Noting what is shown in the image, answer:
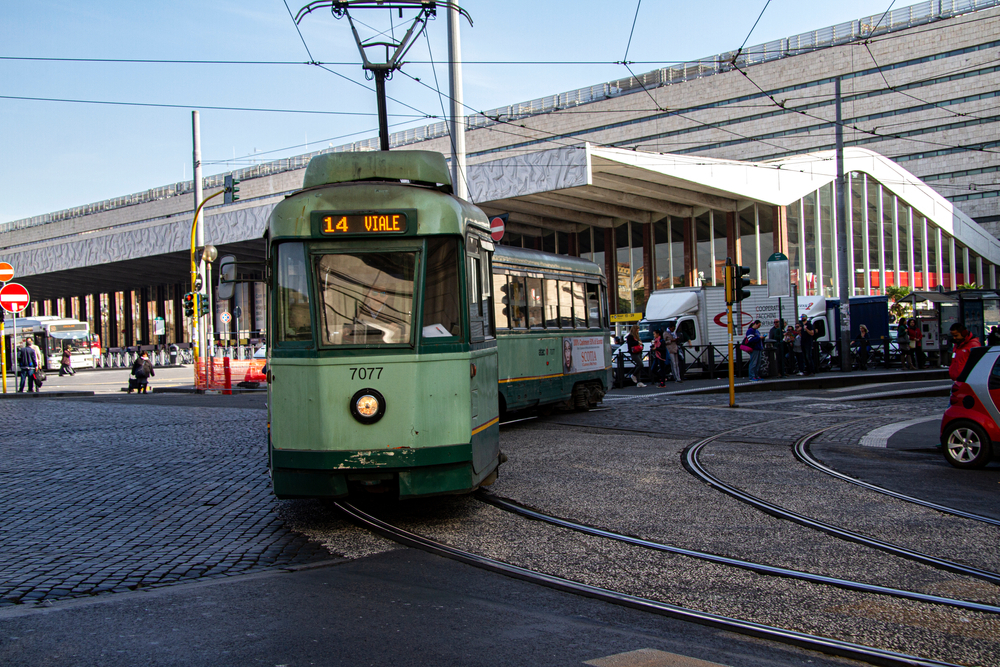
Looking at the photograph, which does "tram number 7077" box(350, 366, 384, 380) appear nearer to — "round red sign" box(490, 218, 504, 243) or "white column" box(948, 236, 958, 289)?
"round red sign" box(490, 218, 504, 243)

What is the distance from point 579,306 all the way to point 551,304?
3.73ft

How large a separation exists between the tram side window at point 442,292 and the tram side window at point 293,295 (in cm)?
89

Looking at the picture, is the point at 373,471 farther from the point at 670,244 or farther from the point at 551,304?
the point at 670,244

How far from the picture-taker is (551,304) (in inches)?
560

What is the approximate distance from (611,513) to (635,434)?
17.7 ft

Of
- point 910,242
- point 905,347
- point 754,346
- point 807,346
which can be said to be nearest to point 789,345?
point 807,346

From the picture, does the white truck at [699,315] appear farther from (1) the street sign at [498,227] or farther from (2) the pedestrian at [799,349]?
(1) the street sign at [498,227]

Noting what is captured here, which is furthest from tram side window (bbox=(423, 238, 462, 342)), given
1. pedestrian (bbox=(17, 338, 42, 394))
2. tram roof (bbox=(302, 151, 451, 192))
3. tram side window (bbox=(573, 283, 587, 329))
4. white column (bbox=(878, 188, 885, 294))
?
white column (bbox=(878, 188, 885, 294))

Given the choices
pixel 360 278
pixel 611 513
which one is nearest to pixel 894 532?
pixel 611 513

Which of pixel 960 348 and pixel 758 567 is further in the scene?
pixel 960 348

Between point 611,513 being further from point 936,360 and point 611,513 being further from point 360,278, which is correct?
point 936,360

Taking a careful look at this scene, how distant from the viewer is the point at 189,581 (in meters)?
5.23

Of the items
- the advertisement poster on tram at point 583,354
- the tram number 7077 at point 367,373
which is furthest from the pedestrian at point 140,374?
the tram number 7077 at point 367,373

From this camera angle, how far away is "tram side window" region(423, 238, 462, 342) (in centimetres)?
659
